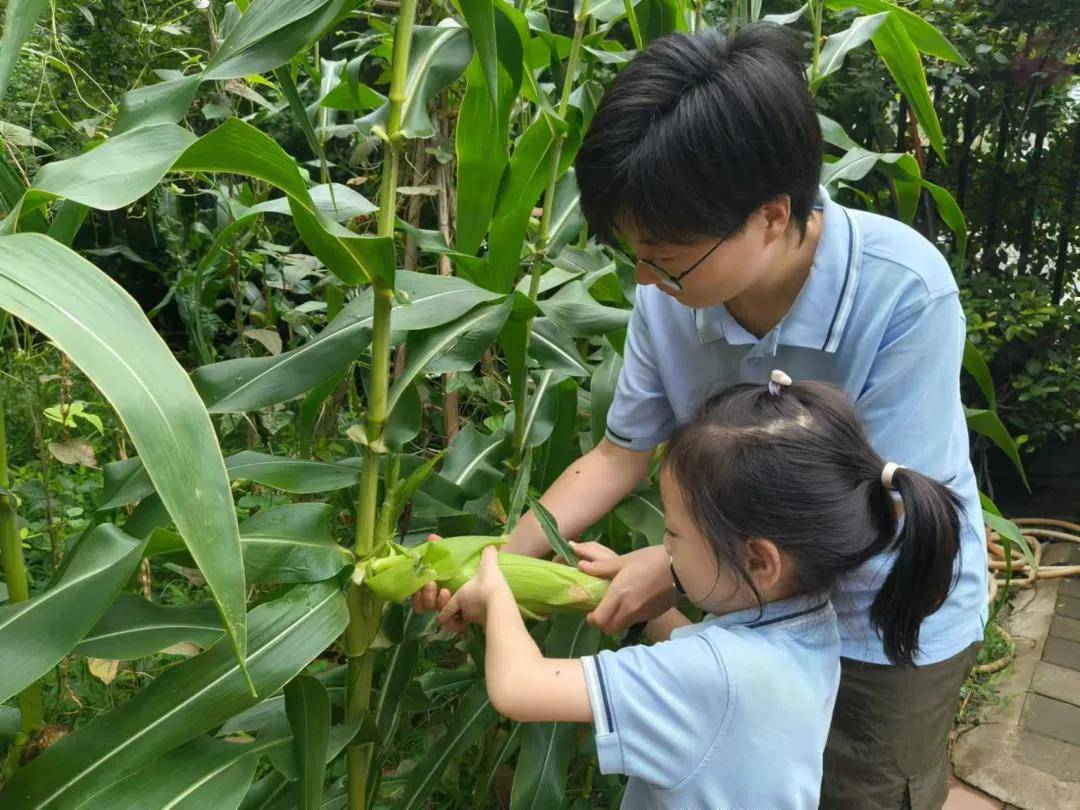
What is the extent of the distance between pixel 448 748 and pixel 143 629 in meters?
0.53

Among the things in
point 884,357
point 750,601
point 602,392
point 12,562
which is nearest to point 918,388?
point 884,357

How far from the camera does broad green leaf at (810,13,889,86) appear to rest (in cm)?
154

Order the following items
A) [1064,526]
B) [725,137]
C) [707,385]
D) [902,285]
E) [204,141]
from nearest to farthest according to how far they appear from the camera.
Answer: [204,141], [725,137], [902,285], [707,385], [1064,526]

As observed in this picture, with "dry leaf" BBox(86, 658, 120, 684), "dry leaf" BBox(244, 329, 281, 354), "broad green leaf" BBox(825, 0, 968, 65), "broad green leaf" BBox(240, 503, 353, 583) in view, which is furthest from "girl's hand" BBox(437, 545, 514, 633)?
"broad green leaf" BBox(825, 0, 968, 65)

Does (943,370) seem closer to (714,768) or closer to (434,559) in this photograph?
(714,768)

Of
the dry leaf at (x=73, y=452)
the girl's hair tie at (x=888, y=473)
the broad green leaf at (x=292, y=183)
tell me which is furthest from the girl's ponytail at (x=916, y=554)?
the dry leaf at (x=73, y=452)

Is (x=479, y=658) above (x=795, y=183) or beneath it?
beneath

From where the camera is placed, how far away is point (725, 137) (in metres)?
0.92

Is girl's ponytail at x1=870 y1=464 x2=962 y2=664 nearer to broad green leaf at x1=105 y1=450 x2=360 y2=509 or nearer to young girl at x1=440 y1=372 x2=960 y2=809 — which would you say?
young girl at x1=440 y1=372 x2=960 y2=809

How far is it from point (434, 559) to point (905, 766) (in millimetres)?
665

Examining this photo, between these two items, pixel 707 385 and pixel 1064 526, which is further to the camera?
pixel 1064 526

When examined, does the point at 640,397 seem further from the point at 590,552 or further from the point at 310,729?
the point at 310,729

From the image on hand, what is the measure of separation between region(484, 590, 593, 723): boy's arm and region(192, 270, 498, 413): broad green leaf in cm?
36

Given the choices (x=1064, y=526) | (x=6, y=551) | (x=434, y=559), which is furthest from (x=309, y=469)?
(x=1064, y=526)
